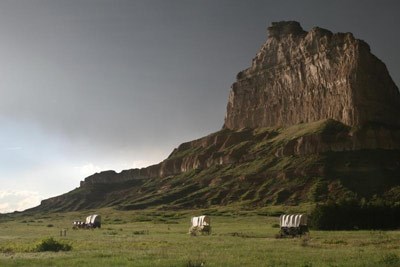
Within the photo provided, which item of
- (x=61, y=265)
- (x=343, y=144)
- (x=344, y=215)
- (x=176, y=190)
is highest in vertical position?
(x=343, y=144)

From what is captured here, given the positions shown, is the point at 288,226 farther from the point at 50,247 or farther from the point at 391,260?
the point at 391,260

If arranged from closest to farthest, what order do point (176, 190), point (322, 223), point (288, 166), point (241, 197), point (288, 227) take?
point (288, 227)
point (322, 223)
point (241, 197)
point (288, 166)
point (176, 190)

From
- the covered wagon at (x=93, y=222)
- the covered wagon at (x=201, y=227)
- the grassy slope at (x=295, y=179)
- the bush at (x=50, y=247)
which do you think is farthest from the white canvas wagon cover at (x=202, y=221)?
the grassy slope at (x=295, y=179)

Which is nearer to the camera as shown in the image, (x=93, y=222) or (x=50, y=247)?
(x=50, y=247)

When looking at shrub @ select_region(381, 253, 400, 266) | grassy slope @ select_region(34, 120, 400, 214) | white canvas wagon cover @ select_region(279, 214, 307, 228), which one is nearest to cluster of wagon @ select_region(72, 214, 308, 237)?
white canvas wagon cover @ select_region(279, 214, 307, 228)

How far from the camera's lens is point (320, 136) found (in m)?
182

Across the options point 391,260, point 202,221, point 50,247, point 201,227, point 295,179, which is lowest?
point 50,247

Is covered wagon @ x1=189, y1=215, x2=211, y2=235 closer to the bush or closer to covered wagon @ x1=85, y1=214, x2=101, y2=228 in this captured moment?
the bush

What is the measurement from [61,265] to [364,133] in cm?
16999

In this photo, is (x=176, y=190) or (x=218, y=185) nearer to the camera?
(x=218, y=185)

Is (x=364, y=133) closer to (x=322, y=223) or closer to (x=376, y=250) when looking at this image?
(x=322, y=223)

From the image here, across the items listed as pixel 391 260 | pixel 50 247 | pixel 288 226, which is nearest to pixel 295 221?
pixel 288 226

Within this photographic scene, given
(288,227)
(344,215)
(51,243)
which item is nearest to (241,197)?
(344,215)

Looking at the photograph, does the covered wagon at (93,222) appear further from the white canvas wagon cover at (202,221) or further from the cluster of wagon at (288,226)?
the cluster of wagon at (288,226)
